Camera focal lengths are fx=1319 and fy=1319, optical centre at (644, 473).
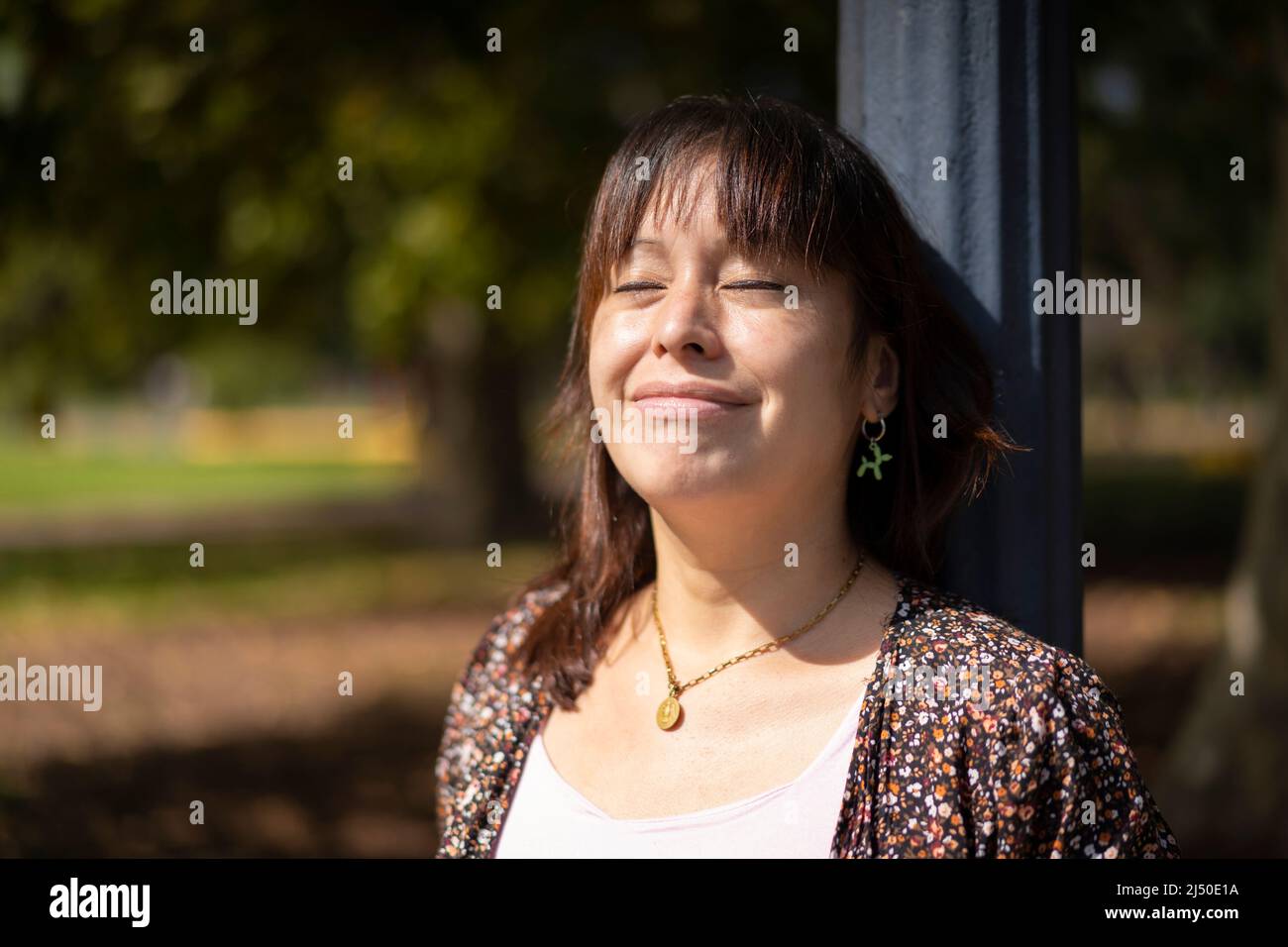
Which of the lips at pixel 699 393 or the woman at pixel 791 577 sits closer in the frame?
the woman at pixel 791 577

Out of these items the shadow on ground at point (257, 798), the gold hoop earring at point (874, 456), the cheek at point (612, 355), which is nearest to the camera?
the cheek at point (612, 355)

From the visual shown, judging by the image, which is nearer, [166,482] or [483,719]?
[483,719]

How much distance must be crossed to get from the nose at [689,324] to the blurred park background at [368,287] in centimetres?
80

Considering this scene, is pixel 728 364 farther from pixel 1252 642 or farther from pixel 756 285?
pixel 1252 642

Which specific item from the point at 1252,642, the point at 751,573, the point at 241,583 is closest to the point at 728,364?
the point at 751,573

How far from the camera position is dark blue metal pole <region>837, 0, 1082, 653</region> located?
1990 millimetres

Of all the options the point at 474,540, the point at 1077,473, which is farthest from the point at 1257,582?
the point at 474,540

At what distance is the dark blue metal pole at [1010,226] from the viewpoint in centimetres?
199

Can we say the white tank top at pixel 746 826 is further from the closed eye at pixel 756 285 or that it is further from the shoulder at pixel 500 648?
the closed eye at pixel 756 285

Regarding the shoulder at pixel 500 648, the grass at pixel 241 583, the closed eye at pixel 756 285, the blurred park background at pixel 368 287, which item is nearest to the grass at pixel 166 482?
the blurred park background at pixel 368 287

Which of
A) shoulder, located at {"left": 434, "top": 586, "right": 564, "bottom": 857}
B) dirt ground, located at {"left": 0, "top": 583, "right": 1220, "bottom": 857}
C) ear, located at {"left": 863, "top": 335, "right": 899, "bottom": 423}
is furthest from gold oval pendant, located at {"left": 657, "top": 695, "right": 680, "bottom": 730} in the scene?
dirt ground, located at {"left": 0, "top": 583, "right": 1220, "bottom": 857}

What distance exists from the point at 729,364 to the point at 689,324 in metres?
0.08

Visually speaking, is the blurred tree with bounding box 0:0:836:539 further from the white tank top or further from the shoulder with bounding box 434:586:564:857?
the white tank top

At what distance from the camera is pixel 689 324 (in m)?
1.85
